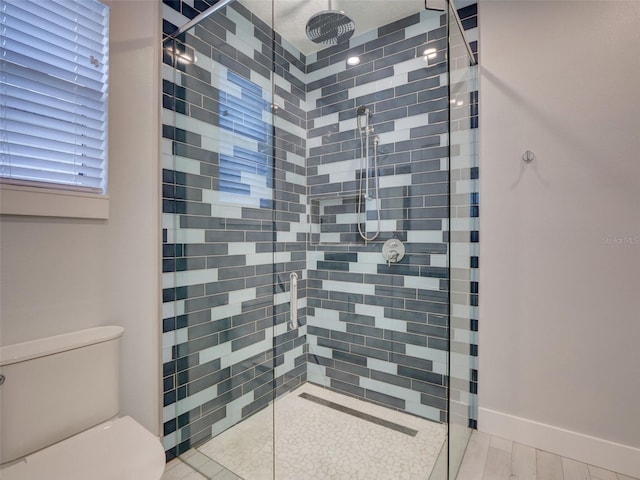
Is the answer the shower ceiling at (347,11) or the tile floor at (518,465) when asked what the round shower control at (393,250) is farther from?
the shower ceiling at (347,11)

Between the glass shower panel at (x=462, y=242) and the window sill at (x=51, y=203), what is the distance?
1.79 metres

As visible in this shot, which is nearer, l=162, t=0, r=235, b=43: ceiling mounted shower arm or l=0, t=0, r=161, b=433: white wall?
l=0, t=0, r=161, b=433: white wall

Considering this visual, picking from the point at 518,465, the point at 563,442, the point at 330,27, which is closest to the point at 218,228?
the point at 330,27

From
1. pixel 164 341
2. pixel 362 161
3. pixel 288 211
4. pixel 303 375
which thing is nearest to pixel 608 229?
pixel 362 161

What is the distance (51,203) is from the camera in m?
1.27

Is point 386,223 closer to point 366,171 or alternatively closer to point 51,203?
point 366,171

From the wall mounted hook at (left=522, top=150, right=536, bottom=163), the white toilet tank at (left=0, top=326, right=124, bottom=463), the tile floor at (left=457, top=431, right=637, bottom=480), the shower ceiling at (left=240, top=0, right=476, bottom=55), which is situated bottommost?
the tile floor at (left=457, top=431, right=637, bottom=480)

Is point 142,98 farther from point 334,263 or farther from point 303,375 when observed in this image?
point 303,375

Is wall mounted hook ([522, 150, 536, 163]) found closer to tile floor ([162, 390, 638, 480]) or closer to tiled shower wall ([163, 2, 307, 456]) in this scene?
tiled shower wall ([163, 2, 307, 456])

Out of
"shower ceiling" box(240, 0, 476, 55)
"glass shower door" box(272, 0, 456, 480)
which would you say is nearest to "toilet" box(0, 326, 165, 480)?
"glass shower door" box(272, 0, 456, 480)

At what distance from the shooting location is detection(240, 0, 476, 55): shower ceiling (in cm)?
191

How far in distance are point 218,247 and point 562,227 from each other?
2031 millimetres

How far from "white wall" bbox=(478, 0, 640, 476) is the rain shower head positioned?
0.89 m

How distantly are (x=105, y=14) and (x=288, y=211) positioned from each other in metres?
1.47
